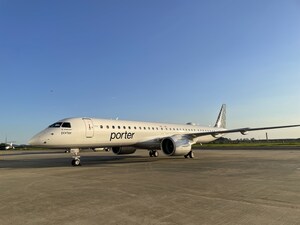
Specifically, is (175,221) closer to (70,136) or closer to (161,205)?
(161,205)

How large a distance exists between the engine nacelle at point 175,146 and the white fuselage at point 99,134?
1.64 m

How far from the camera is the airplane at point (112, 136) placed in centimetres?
1797

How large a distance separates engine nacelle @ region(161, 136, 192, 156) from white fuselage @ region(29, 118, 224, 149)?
64.5 inches

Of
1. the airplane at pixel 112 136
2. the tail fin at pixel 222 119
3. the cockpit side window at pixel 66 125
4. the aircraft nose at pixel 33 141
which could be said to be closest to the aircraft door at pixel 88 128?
the airplane at pixel 112 136

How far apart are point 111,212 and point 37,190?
13.8 ft

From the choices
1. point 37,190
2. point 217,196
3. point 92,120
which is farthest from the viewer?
point 92,120

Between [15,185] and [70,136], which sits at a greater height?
[70,136]

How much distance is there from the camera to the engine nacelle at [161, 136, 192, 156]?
861 inches

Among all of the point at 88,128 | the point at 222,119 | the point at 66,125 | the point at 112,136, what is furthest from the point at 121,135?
the point at 222,119

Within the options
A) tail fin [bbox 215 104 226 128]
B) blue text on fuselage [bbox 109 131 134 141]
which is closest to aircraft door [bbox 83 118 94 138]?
blue text on fuselage [bbox 109 131 134 141]

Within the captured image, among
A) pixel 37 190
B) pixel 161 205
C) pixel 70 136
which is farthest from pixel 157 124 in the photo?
pixel 161 205

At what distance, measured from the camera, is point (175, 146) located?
71.6ft

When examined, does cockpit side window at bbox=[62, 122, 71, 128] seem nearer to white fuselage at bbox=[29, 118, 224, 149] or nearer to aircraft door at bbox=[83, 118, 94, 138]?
white fuselage at bbox=[29, 118, 224, 149]

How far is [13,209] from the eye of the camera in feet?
22.4
